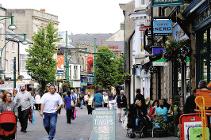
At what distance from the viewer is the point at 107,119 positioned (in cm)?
1728

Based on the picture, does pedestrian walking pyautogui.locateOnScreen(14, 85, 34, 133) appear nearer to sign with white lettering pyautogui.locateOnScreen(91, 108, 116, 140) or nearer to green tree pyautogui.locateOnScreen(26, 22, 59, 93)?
sign with white lettering pyautogui.locateOnScreen(91, 108, 116, 140)

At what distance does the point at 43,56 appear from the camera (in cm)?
7812

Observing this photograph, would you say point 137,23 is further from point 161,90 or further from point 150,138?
point 150,138

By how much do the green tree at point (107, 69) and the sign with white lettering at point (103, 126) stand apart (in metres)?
83.7

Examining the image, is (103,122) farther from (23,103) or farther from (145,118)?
(23,103)

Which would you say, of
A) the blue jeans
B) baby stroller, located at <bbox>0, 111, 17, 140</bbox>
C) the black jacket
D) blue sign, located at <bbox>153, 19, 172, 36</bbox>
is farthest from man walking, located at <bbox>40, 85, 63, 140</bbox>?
the black jacket

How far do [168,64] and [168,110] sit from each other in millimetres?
6989

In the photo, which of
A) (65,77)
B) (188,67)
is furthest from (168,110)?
(65,77)

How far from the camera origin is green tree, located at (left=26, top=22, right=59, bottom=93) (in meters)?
77.4

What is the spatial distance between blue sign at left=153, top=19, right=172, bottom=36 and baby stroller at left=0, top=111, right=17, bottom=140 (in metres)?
7.42

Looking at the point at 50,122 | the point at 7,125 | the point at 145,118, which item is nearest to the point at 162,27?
the point at 145,118

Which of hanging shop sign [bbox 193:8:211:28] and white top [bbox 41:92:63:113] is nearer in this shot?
hanging shop sign [bbox 193:8:211:28]

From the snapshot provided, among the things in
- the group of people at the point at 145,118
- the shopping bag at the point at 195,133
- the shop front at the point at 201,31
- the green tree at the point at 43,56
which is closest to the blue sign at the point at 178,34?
the shop front at the point at 201,31

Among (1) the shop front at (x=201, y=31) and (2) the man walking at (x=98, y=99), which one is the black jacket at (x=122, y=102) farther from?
(1) the shop front at (x=201, y=31)
